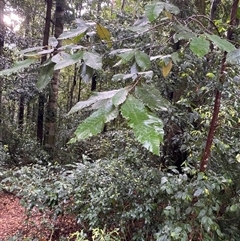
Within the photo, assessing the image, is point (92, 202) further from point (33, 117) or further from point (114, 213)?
point (33, 117)

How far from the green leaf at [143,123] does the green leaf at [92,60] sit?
6.4 inches

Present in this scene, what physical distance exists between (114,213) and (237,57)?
2.09m

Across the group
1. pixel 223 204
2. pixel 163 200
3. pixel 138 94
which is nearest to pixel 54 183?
pixel 163 200

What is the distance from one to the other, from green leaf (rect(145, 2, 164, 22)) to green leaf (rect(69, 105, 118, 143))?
270 mm

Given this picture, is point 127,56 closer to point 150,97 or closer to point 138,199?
point 150,97

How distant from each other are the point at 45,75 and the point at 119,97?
26 cm

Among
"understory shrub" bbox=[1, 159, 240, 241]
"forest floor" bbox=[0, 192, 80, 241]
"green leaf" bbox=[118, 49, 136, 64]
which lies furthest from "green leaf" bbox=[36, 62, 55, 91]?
"forest floor" bbox=[0, 192, 80, 241]

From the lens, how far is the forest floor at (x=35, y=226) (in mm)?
2829

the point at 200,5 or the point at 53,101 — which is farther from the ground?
the point at 200,5

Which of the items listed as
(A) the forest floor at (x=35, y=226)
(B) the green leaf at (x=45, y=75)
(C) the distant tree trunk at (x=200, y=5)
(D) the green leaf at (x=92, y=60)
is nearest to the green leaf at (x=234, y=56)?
(D) the green leaf at (x=92, y=60)

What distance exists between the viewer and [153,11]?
0.69 metres

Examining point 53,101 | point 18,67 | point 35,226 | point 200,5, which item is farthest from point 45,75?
point 53,101

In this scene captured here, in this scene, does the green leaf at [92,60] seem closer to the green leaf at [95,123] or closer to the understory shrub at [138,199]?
the green leaf at [95,123]

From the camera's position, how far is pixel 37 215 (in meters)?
3.24
